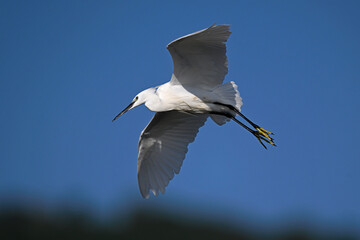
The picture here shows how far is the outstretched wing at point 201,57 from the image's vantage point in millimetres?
6633

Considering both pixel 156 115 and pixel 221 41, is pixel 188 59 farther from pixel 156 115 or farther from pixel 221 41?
pixel 156 115

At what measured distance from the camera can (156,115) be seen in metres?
8.34

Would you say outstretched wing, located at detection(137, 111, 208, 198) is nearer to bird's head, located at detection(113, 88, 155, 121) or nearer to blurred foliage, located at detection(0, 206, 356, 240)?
bird's head, located at detection(113, 88, 155, 121)

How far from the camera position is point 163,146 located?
28.0 ft

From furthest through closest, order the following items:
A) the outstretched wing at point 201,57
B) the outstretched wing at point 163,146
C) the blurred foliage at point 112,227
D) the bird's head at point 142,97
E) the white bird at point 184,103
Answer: the blurred foliage at point 112,227, the outstretched wing at point 163,146, the bird's head at point 142,97, the white bird at point 184,103, the outstretched wing at point 201,57

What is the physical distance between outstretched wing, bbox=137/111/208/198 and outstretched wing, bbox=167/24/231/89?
3.43ft

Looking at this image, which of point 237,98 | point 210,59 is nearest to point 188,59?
point 210,59

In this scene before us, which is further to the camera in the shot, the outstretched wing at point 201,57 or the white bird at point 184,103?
the white bird at point 184,103

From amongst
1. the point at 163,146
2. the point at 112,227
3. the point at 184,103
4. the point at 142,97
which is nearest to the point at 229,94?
the point at 184,103

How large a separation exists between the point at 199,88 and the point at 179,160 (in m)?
1.42

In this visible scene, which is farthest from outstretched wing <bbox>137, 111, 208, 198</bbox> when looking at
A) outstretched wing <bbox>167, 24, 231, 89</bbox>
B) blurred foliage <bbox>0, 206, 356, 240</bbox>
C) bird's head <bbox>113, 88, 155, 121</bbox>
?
blurred foliage <bbox>0, 206, 356, 240</bbox>

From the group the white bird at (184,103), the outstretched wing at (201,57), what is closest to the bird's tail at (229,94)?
the white bird at (184,103)

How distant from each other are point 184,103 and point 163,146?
50.2 inches

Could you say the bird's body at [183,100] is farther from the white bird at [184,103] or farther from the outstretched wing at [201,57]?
the outstretched wing at [201,57]
